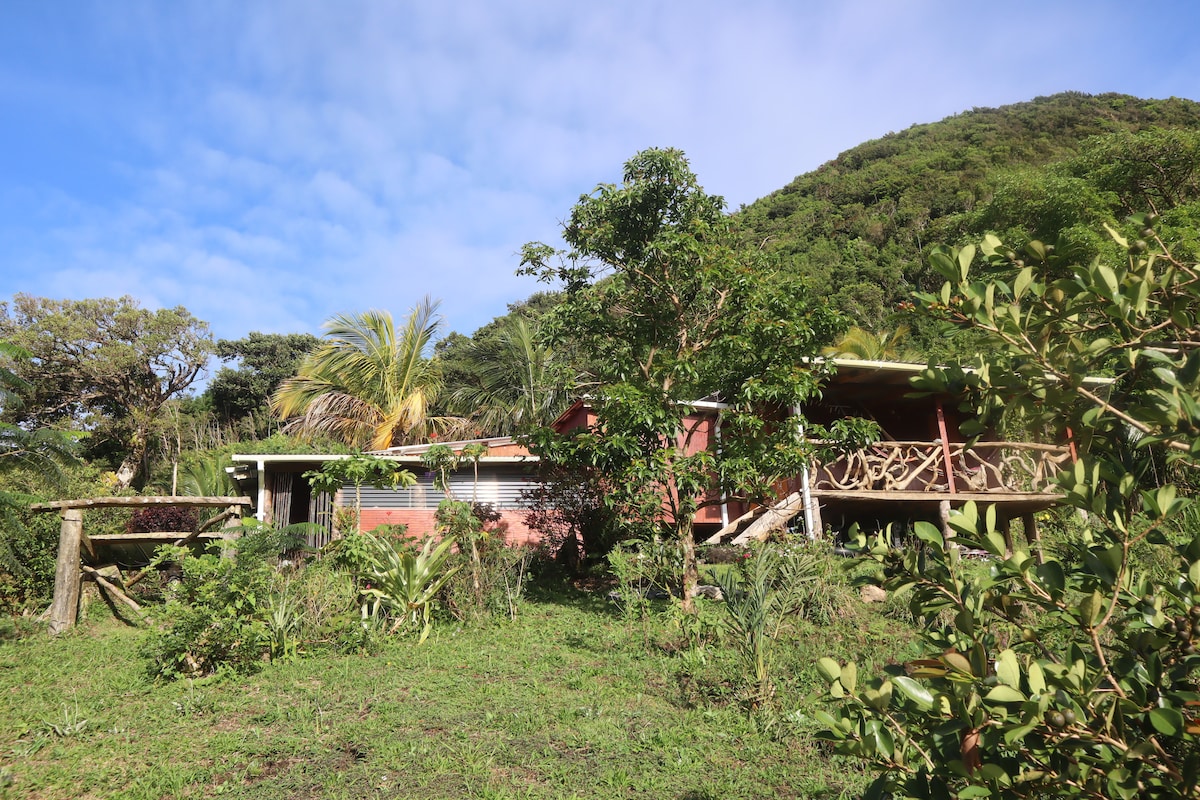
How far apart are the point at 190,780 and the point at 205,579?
3.15 metres

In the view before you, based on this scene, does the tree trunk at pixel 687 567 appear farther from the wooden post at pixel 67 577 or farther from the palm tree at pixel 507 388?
the palm tree at pixel 507 388

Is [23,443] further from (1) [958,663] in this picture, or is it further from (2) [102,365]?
(2) [102,365]

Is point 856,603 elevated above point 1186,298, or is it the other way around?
point 1186,298

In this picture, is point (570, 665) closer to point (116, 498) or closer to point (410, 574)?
point (410, 574)

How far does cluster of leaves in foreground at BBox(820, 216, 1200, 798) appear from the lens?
136 cm

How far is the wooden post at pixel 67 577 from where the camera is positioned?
995 centimetres

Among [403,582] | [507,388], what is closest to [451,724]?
[403,582]

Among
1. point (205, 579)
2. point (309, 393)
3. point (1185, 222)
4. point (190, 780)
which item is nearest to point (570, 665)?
point (190, 780)

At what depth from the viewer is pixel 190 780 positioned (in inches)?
176

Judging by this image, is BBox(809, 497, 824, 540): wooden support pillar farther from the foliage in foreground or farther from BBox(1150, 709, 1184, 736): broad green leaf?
BBox(1150, 709, 1184, 736): broad green leaf

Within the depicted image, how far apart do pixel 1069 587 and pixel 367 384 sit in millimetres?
20761

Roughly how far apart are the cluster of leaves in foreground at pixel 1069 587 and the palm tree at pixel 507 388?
19.5m

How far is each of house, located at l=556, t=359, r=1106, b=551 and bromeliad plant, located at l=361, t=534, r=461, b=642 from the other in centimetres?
344

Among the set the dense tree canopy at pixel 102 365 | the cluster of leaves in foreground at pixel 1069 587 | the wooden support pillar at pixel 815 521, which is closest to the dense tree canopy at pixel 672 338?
the wooden support pillar at pixel 815 521
